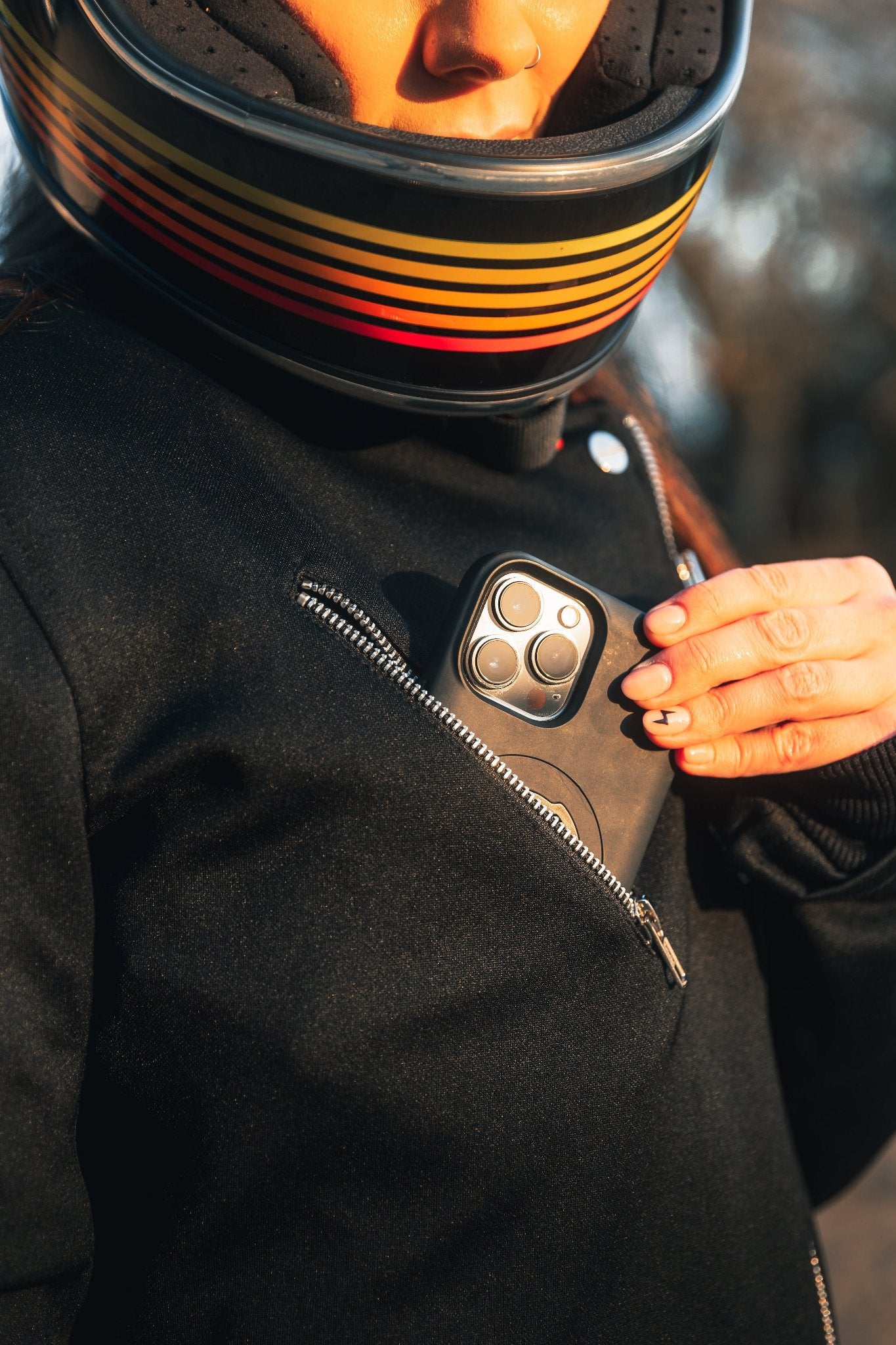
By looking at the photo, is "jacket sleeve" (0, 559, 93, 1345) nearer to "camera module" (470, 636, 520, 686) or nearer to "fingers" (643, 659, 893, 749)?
"camera module" (470, 636, 520, 686)

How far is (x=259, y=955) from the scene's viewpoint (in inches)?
30.1

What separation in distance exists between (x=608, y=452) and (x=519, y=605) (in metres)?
0.47

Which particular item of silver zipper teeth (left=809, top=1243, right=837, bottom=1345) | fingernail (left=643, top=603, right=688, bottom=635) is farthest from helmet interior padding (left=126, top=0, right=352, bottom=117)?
silver zipper teeth (left=809, top=1243, right=837, bottom=1345)

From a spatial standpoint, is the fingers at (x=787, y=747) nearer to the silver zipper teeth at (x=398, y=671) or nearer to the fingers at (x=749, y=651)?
the fingers at (x=749, y=651)

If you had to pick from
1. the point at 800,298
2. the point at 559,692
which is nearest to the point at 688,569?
the point at 559,692

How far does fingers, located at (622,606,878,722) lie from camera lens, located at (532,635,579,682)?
0.05 metres

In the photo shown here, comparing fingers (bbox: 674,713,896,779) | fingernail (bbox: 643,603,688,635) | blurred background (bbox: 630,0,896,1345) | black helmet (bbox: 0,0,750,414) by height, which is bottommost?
blurred background (bbox: 630,0,896,1345)

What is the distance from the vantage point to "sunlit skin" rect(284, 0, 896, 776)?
2.73 feet

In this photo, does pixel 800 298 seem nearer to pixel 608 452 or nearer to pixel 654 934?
pixel 608 452

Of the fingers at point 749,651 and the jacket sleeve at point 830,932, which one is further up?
the fingers at point 749,651

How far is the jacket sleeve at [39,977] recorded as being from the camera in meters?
0.70

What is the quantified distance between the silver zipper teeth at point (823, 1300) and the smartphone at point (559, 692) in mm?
508

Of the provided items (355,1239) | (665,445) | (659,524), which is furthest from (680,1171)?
(665,445)

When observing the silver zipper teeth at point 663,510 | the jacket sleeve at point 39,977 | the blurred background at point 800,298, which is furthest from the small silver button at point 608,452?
the blurred background at point 800,298
